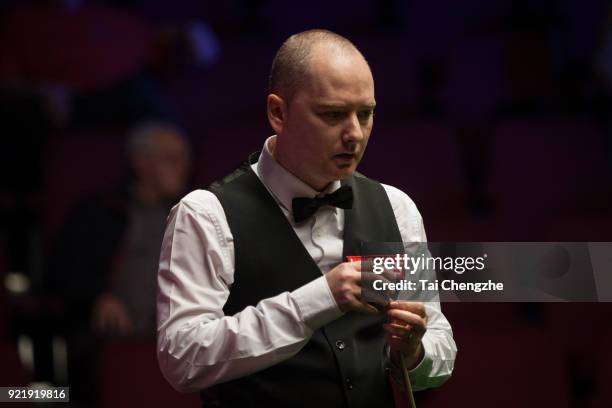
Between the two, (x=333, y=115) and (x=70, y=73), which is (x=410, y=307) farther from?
(x=70, y=73)

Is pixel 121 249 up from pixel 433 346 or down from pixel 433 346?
up

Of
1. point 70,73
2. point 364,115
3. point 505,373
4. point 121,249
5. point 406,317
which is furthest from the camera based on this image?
point 70,73

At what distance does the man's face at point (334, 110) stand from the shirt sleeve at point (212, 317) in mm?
200

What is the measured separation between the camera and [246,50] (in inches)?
156

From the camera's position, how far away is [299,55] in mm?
1691

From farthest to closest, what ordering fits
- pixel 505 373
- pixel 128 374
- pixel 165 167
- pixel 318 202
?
1. pixel 165 167
2. pixel 128 374
3. pixel 505 373
4. pixel 318 202

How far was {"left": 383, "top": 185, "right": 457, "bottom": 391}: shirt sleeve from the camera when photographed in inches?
66.7

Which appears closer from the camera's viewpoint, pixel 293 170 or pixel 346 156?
pixel 346 156

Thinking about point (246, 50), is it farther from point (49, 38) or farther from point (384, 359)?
point (384, 359)

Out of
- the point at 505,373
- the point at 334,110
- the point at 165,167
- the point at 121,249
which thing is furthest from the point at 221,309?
the point at 165,167

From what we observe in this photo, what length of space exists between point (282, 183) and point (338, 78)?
0.24 m

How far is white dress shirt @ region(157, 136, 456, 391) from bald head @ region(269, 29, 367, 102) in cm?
15

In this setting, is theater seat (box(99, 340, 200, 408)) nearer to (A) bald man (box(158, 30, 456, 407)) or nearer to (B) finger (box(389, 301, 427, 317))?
(A) bald man (box(158, 30, 456, 407))
